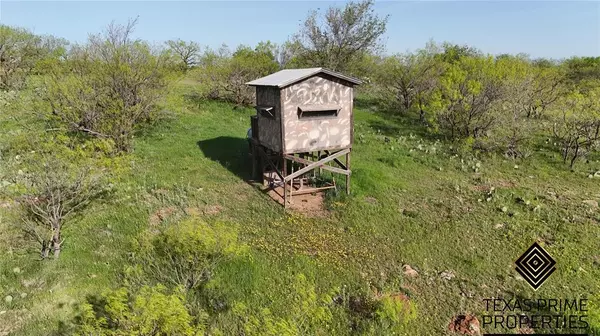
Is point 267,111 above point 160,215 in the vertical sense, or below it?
above

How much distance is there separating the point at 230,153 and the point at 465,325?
13.8 meters

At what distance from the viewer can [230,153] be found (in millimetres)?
19188

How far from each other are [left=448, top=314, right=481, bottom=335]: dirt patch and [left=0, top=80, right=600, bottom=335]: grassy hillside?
0.63 ft

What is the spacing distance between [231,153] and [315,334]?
498 inches

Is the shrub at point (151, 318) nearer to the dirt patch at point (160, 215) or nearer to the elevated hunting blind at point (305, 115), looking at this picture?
the dirt patch at point (160, 215)

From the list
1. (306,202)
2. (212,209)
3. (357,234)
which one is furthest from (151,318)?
(306,202)

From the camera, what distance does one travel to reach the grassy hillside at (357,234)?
29.3 ft

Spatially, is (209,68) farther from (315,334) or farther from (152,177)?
(315,334)

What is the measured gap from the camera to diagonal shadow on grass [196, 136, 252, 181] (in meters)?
17.2

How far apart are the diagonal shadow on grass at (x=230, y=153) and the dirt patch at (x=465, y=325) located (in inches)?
402

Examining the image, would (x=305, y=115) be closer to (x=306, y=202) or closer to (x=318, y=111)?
(x=318, y=111)

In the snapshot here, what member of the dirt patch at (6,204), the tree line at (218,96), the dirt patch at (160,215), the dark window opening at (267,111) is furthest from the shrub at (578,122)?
the dirt patch at (6,204)

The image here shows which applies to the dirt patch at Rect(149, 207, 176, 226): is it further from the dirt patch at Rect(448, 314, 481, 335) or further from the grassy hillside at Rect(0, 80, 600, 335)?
the dirt patch at Rect(448, 314, 481, 335)

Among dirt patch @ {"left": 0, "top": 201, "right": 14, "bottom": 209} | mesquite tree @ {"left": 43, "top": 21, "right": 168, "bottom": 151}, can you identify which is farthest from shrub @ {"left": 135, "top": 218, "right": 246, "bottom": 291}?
mesquite tree @ {"left": 43, "top": 21, "right": 168, "bottom": 151}
